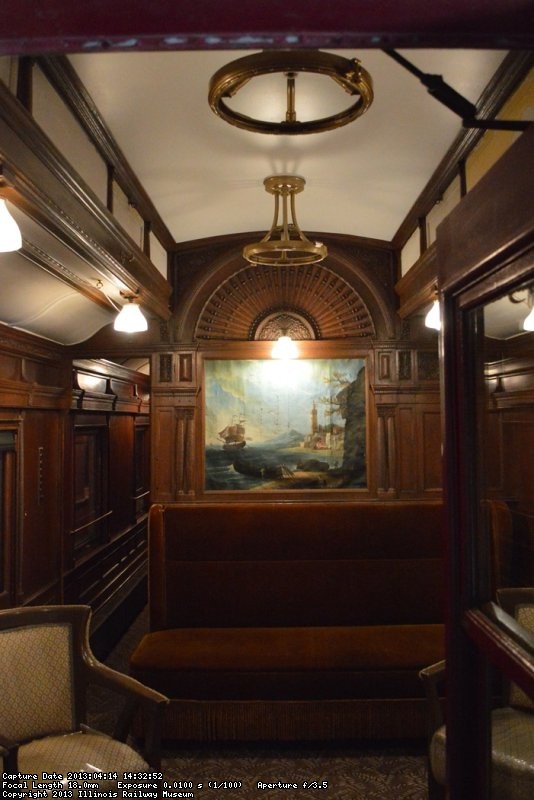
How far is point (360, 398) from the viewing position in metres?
5.67

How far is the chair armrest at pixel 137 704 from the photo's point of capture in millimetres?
2391

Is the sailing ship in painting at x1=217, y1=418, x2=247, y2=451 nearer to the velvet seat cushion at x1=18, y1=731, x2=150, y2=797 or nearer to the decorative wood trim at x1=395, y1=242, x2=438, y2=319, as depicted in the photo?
the decorative wood trim at x1=395, y1=242, x2=438, y2=319

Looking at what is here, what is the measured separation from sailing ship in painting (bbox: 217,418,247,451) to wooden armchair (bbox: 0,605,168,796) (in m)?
3.03

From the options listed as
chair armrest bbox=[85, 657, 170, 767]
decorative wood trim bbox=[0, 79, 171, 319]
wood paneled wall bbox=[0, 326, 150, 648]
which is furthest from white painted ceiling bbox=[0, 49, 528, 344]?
chair armrest bbox=[85, 657, 170, 767]

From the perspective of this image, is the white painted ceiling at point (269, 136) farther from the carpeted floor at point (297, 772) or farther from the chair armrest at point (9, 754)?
the carpeted floor at point (297, 772)

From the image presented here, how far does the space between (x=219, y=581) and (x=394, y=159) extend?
2.85m

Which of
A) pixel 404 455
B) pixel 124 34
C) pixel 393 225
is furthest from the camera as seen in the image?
pixel 404 455

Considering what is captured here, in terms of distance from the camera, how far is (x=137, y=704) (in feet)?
8.18

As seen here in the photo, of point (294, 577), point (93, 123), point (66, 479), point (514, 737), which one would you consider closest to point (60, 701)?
point (294, 577)

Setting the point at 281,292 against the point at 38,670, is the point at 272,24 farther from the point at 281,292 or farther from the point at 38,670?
the point at 281,292

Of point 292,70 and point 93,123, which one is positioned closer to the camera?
point 292,70

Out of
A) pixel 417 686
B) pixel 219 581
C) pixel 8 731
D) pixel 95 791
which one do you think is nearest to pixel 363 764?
pixel 417 686

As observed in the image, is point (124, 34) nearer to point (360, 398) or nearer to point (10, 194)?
point (10, 194)

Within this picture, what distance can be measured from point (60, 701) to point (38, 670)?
167 mm
